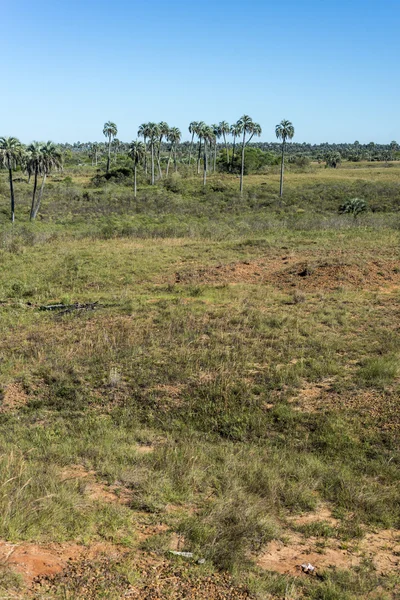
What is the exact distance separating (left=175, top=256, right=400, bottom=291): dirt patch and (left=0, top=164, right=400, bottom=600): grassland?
0.10 metres

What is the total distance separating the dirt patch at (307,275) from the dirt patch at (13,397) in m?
9.92

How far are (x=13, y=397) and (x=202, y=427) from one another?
12.8 ft

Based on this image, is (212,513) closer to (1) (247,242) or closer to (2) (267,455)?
(2) (267,455)

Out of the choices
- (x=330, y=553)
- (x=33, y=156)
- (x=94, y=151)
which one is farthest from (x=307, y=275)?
(x=94, y=151)

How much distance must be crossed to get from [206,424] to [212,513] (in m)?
3.33

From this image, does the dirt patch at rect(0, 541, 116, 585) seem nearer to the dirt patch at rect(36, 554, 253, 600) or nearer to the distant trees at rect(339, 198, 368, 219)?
the dirt patch at rect(36, 554, 253, 600)

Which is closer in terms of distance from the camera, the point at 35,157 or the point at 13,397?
the point at 13,397

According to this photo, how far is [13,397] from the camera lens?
412 inches

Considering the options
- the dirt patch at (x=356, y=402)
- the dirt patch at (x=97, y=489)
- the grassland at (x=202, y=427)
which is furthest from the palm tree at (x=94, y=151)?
the dirt patch at (x=97, y=489)

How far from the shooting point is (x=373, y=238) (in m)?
27.6

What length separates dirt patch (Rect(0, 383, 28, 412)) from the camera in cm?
1010

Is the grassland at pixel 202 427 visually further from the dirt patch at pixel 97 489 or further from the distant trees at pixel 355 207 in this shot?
the distant trees at pixel 355 207

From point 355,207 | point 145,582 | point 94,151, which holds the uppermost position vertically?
point 94,151

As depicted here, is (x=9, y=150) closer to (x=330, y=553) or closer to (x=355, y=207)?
(x=355, y=207)
